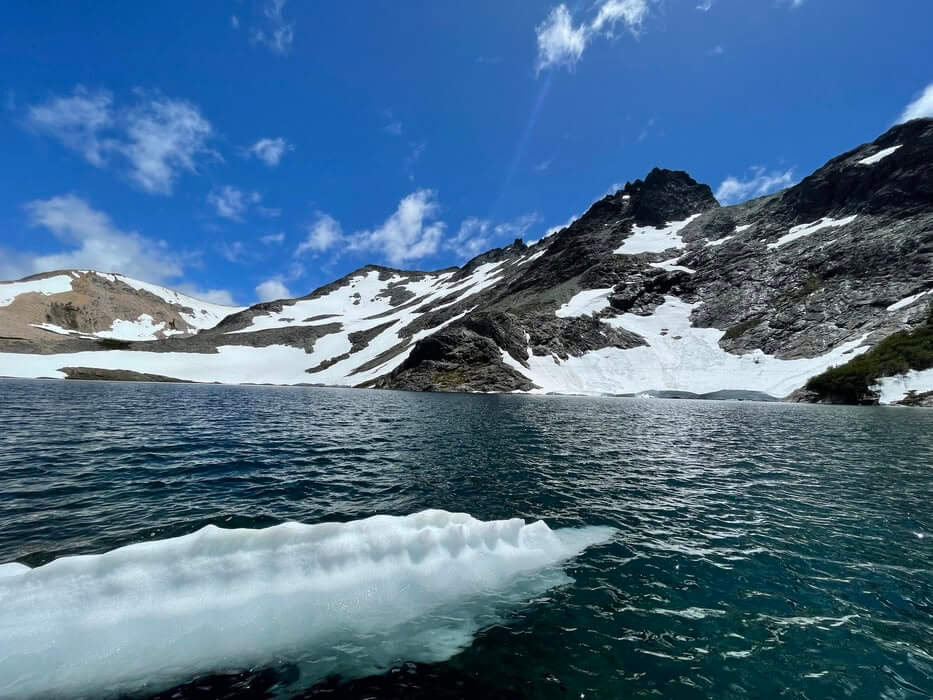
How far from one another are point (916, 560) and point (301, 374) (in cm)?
14454

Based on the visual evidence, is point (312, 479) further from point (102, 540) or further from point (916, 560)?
point (916, 560)

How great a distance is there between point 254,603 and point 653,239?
16611 cm

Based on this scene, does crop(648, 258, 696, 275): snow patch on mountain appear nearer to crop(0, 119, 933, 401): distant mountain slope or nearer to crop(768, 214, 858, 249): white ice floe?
crop(0, 119, 933, 401): distant mountain slope

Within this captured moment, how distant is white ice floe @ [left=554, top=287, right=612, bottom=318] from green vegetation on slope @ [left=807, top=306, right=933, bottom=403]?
52.1m

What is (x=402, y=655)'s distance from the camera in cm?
669

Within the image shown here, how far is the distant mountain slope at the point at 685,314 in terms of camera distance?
82.9 metres

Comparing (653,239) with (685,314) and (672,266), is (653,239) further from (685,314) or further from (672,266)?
(685,314)

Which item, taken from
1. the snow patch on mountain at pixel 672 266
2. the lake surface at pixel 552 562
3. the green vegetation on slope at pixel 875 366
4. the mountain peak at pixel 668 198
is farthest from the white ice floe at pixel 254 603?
the mountain peak at pixel 668 198

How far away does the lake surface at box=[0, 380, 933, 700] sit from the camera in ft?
20.4

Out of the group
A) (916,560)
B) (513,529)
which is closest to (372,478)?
(513,529)

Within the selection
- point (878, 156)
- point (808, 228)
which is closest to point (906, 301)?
point (808, 228)

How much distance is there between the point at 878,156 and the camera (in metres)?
119

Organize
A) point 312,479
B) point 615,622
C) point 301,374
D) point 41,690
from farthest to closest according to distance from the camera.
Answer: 1. point 301,374
2. point 312,479
3. point 615,622
4. point 41,690

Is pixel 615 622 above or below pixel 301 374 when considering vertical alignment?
below
